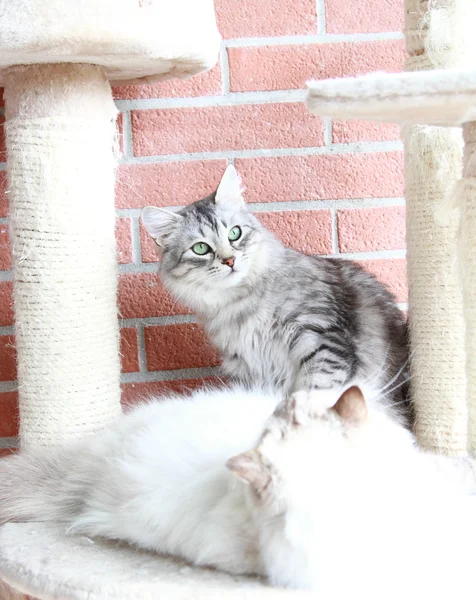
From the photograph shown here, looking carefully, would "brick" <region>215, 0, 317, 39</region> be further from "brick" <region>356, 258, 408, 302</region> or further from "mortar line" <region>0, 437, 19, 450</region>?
"mortar line" <region>0, 437, 19, 450</region>

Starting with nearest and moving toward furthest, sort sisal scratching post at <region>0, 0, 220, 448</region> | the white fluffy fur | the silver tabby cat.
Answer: the white fluffy fur → sisal scratching post at <region>0, 0, 220, 448</region> → the silver tabby cat

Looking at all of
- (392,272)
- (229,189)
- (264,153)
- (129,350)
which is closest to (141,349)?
(129,350)

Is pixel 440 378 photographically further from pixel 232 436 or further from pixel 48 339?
pixel 48 339

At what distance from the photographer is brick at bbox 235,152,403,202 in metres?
1.92

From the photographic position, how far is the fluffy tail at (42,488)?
1.19 metres

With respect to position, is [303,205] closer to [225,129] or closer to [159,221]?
[225,129]

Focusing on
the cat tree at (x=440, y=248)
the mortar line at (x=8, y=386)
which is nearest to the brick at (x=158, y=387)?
the mortar line at (x=8, y=386)

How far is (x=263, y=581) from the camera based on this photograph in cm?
94

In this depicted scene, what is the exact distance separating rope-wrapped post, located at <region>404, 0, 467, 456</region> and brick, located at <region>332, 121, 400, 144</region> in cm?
39

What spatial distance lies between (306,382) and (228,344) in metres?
0.24

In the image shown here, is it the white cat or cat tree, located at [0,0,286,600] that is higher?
→ cat tree, located at [0,0,286,600]

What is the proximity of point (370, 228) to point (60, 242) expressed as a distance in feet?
2.90

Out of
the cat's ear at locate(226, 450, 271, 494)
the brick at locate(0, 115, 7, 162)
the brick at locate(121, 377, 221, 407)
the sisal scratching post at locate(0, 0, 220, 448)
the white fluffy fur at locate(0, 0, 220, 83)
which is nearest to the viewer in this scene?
the cat's ear at locate(226, 450, 271, 494)

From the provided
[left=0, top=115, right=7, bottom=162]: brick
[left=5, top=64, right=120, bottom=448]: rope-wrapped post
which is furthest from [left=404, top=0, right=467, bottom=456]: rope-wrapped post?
[left=0, top=115, right=7, bottom=162]: brick
